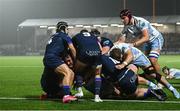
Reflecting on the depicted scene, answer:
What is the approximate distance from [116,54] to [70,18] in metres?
41.3

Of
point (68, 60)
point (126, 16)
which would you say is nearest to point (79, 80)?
point (68, 60)

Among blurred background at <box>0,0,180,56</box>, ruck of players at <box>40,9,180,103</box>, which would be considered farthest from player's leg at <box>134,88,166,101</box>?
blurred background at <box>0,0,180,56</box>

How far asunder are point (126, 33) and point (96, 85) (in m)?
2.50

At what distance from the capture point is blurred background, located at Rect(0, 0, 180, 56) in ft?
152

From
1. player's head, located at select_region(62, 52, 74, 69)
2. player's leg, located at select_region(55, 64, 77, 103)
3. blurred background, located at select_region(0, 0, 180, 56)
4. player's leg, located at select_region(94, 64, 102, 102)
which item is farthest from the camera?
blurred background, located at select_region(0, 0, 180, 56)

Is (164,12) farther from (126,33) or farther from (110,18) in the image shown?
(126,33)

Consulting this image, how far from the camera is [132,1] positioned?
48.6 m

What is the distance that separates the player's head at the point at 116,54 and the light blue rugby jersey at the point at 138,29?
1060mm

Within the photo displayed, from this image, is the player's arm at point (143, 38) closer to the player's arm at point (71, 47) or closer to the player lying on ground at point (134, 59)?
the player lying on ground at point (134, 59)

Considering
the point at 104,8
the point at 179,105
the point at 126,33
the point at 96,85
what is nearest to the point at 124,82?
the point at 96,85

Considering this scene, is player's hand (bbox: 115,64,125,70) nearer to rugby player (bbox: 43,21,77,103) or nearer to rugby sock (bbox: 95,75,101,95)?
rugby sock (bbox: 95,75,101,95)

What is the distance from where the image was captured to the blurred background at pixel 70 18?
46344 mm

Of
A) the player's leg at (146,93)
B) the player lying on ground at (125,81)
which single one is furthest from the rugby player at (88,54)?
the player's leg at (146,93)

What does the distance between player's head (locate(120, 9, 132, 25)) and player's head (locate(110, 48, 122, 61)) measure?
0.76 m
